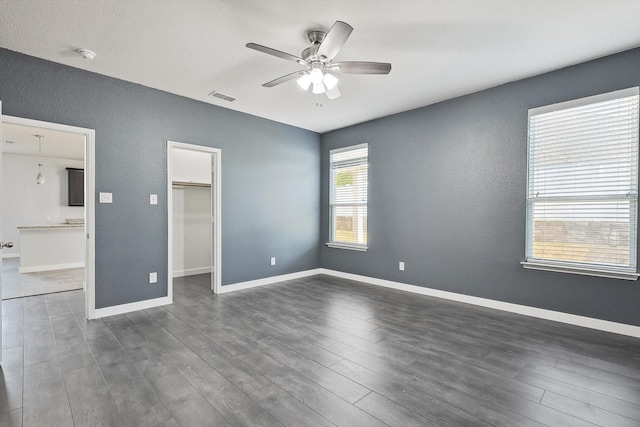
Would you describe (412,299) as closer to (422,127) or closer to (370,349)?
(370,349)

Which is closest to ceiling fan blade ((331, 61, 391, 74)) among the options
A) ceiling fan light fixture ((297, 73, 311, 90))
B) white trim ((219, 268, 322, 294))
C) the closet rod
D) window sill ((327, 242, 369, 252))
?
ceiling fan light fixture ((297, 73, 311, 90))

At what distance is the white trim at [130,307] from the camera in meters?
3.43

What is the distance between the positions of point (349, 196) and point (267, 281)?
205 centimetres

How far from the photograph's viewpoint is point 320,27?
2521 mm

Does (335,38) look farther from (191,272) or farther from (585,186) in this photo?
(191,272)

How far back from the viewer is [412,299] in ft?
13.6

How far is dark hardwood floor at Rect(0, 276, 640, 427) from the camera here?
5.89 feet

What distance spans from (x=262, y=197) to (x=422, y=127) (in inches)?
107

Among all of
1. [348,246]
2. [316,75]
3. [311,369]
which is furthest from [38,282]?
[316,75]

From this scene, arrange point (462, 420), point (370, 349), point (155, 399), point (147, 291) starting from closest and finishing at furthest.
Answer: point (462, 420) < point (155, 399) < point (370, 349) < point (147, 291)

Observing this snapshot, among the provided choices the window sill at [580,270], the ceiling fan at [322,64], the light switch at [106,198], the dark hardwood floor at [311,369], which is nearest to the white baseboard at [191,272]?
the dark hardwood floor at [311,369]

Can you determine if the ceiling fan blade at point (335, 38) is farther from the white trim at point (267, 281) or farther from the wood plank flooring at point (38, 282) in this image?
the wood plank flooring at point (38, 282)

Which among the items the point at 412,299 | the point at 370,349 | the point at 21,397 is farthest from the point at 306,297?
the point at 21,397

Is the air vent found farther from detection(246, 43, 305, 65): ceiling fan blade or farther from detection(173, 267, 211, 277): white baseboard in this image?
detection(173, 267, 211, 277): white baseboard
